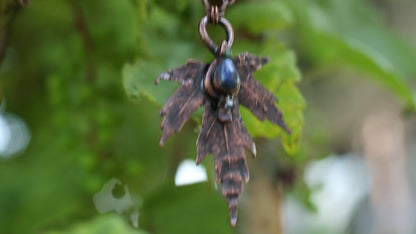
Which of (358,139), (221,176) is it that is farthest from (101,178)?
(358,139)

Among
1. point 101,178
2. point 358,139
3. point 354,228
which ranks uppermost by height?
point 358,139

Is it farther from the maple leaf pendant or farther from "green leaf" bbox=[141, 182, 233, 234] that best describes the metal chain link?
"green leaf" bbox=[141, 182, 233, 234]

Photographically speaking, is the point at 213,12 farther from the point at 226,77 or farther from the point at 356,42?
the point at 356,42

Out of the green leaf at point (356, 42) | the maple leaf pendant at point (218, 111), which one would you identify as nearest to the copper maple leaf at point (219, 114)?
the maple leaf pendant at point (218, 111)

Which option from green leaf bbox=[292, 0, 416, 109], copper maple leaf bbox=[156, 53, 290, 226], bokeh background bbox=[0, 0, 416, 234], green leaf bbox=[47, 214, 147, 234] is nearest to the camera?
copper maple leaf bbox=[156, 53, 290, 226]

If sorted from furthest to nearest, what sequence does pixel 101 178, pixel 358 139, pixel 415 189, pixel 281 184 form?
pixel 415 189 < pixel 358 139 < pixel 281 184 < pixel 101 178

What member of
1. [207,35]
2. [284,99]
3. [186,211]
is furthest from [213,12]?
[186,211]

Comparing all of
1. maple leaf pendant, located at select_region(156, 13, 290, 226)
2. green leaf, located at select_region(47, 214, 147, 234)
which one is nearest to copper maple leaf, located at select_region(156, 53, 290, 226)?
maple leaf pendant, located at select_region(156, 13, 290, 226)

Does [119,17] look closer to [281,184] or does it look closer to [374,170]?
[281,184]
